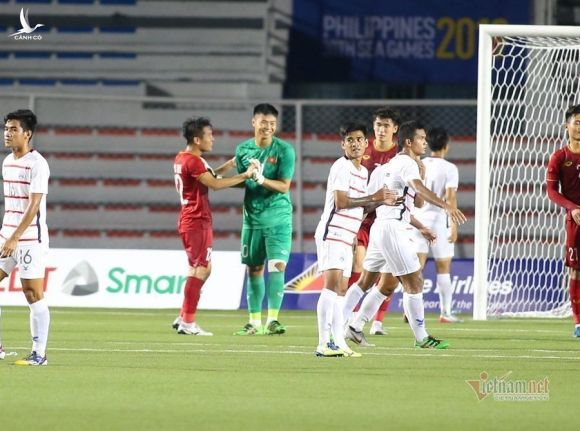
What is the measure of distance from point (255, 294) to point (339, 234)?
2.93 m

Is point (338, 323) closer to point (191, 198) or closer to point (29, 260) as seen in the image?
point (29, 260)

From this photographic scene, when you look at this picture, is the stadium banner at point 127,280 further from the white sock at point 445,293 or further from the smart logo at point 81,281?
the white sock at point 445,293

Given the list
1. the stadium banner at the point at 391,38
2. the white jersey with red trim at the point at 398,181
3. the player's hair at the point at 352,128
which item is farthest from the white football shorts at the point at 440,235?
the stadium banner at the point at 391,38

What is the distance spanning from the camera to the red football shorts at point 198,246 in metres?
13.0

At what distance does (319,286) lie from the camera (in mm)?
17016

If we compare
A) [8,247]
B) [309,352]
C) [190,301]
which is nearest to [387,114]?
[309,352]

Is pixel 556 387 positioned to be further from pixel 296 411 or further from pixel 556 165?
pixel 556 165

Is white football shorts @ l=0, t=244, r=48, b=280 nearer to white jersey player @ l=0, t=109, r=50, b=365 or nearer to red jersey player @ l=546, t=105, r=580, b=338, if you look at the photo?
white jersey player @ l=0, t=109, r=50, b=365

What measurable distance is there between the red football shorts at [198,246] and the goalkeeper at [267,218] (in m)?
0.37

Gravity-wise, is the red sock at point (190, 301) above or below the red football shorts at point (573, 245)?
below

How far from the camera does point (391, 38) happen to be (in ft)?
73.5

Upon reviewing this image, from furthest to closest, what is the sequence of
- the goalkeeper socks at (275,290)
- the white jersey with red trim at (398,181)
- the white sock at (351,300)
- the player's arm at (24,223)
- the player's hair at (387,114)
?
the goalkeeper socks at (275,290) < the white sock at (351,300) < the player's hair at (387,114) < the white jersey with red trim at (398,181) < the player's arm at (24,223)

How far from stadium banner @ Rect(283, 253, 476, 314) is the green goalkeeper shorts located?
3.87 m

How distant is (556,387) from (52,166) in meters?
13.2
